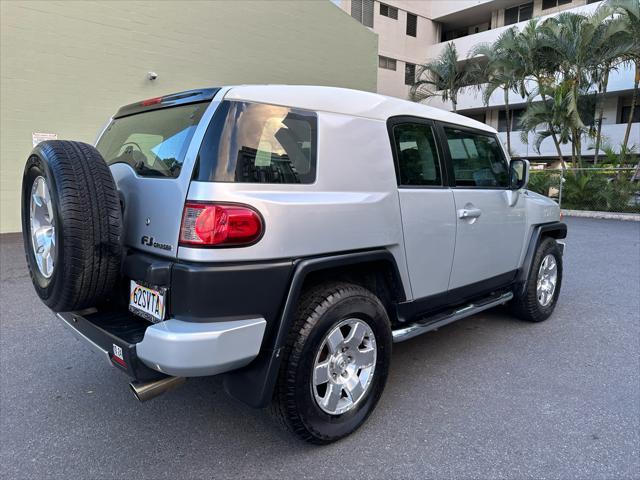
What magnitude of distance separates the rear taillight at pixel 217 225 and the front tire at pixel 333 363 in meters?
0.55

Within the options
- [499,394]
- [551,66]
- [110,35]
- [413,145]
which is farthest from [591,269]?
[551,66]

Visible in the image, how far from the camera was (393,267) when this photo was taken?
2889 mm

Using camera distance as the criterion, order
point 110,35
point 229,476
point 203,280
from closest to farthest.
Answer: point 203,280 < point 229,476 < point 110,35

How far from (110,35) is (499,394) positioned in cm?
1175

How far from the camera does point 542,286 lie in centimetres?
465

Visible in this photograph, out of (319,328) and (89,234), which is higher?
(89,234)

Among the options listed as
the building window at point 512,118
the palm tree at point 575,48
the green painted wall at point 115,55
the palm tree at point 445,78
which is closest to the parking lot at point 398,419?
the green painted wall at point 115,55

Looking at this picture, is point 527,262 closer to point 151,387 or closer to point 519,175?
point 519,175

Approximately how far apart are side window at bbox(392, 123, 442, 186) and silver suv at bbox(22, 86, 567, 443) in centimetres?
2

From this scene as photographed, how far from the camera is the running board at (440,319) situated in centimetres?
309

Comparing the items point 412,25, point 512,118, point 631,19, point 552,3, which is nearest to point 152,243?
point 631,19

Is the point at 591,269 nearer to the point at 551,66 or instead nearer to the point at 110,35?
the point at 110,35

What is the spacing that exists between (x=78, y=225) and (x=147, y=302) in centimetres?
49

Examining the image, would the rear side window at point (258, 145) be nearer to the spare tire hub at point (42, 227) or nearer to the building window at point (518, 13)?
the spare tire hub at point (42, 227)
